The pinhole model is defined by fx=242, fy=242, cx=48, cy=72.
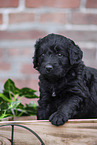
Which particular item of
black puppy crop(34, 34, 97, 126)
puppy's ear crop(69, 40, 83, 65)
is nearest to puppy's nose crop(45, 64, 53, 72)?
black puppy crop(34, 34, 97, 126)

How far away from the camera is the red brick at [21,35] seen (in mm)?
2949

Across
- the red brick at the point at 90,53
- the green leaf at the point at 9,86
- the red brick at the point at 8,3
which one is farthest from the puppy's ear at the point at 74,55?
the red brick at the point at 8,3

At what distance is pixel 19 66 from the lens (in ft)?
9.73

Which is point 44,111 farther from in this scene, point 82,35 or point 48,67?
point 82,35

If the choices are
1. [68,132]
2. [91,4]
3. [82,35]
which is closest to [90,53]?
[82,35]

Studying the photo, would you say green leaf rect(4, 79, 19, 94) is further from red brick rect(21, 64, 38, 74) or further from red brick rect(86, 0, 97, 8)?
red brick rect(86, 0, 97, 8)

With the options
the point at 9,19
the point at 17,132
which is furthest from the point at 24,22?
the point at 17,132

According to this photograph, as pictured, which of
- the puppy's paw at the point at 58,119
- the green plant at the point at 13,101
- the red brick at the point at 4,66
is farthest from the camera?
the red brick at the point at 4,66

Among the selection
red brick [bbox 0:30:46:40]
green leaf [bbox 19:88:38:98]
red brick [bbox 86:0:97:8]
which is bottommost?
green leaf [bbox 19:88:38:98]

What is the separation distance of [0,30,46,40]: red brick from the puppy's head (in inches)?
44.5

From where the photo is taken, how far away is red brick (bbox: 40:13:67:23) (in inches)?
114

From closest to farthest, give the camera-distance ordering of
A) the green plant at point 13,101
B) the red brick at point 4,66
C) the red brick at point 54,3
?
the green plant at point 13,101 → the red brick at point 54,3 → the red brick at point 4,66

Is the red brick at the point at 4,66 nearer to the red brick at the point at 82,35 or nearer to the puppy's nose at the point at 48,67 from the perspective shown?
the red brick at the point at 82,35

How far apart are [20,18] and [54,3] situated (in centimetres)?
45
